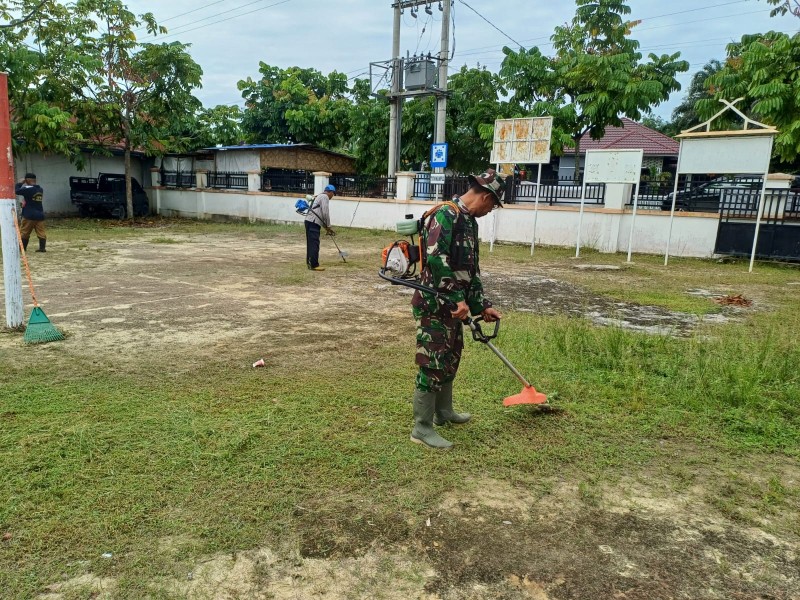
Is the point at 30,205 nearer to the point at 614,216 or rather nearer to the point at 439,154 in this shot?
the point at 439,154

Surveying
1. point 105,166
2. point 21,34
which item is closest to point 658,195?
point 21,34

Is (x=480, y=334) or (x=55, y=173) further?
(x=55, y=173)

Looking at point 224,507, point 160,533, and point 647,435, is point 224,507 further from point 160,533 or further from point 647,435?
point 647,435

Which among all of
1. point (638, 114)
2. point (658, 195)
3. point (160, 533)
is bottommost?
point (160, 533)

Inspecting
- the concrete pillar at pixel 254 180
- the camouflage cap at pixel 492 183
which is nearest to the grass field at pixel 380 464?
the camouflage cap at pixel 492 183

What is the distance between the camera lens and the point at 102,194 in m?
20.3

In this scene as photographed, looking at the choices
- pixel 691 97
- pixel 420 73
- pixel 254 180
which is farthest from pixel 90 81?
pixel 691 97

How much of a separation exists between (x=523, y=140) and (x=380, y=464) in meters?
10.7

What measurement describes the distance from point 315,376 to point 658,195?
36.2 feet

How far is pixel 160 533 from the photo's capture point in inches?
98.7

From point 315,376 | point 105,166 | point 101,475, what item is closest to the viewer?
point 101,475

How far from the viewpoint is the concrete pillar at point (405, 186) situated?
55.3ft

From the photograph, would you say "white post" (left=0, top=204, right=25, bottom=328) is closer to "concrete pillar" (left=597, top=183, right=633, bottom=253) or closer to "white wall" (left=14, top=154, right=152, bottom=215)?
"concrete pillar" (left=597, top=183, right=633, bottom=253)

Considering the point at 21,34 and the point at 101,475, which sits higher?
the point at 21,34
